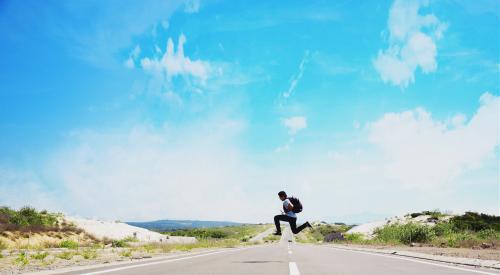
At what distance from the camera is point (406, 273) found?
34.1 feet

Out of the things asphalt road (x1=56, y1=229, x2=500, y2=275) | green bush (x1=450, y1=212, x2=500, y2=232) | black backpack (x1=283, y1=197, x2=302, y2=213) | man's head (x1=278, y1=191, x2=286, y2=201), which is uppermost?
man's head (x1=278, y1=191, x2=286, y2=201)

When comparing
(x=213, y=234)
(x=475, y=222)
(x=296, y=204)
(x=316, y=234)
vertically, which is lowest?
(x=475, y=222)

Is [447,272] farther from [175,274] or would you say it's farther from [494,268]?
[175,274]

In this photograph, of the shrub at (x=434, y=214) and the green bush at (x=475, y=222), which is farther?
the shrub at (x=434, y=214)

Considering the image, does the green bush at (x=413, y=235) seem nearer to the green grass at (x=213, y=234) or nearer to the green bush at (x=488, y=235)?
the green bush at (x=488, y=235)

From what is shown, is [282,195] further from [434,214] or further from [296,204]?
[434,214]

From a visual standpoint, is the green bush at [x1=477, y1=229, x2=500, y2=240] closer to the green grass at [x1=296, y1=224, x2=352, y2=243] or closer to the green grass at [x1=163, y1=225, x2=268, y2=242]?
the green grass at [x1=296, y1=224, x2=352, y2=243]

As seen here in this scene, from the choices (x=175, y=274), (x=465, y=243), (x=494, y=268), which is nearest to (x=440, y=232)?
(x=465, y=243)

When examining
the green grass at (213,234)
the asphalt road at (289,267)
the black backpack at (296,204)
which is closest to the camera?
the asphalt road at (289,267)

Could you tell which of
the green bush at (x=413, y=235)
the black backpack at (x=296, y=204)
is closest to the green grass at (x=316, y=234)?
the green bush at (x=413, y=235)

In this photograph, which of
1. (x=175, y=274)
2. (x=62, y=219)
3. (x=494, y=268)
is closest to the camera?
(x=175, y=274)

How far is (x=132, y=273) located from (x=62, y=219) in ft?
133

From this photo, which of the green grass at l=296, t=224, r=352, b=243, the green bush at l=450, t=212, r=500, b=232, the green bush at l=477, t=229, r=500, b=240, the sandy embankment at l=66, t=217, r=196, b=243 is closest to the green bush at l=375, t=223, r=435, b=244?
the green bush at l=477, t=229, r=500, b=240

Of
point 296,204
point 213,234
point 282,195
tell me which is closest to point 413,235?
point 296,204
